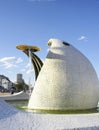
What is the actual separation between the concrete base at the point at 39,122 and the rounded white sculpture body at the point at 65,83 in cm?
685

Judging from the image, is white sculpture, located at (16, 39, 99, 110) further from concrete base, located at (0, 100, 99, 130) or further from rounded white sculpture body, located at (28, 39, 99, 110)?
concrete base, located at (0, 100, 99, 130)

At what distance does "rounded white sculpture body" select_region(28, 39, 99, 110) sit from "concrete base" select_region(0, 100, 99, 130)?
22.5ft

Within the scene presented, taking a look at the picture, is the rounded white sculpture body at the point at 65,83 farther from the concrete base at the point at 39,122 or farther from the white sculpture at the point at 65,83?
the concrete base at the point at 39,122

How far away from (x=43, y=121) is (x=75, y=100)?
8.01 meters

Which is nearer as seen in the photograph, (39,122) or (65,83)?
(39,122)

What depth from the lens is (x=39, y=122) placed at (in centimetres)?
886

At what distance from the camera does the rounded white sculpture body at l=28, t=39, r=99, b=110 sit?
1669 cm

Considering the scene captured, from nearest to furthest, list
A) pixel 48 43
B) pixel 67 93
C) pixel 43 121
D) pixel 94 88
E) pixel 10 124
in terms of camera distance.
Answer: pixel 10 124
pixel 43 121
pixel 67 93
pixel 94 88
pixel 48 43

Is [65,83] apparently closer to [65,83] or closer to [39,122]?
[65,83]

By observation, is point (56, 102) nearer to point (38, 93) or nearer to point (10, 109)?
point (38, 93)

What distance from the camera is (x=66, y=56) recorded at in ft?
57.6

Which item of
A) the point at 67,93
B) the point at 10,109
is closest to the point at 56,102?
the point at 67,93

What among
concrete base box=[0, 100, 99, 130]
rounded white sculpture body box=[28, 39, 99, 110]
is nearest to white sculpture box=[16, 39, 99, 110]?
rounded white sculpture body box=[28, 39, 99, 110]

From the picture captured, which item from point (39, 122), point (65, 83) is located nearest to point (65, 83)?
point (65, 83)
